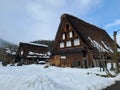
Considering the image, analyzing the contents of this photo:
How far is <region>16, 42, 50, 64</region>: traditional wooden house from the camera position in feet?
176

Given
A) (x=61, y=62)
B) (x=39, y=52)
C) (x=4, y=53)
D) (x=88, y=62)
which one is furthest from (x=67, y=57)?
(x=4, y=53)

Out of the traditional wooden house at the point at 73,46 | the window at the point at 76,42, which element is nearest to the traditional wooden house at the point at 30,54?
the traditional wooden house at the point at 73,46

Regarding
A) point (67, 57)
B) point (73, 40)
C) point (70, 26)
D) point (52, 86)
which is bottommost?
point (52, 86)

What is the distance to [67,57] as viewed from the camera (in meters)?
35.2

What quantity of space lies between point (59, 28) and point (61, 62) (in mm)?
7199

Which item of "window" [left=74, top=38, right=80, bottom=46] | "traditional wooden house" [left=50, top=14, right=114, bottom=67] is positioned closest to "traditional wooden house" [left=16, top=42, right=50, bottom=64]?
"traditional wooden house" [left=50, top=14, right=114, bottom=67]

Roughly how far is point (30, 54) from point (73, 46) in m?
22.6

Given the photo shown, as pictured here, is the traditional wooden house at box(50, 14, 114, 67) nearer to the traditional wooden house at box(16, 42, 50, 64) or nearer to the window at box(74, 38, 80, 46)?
the window at box(74, 38, 80, 46)

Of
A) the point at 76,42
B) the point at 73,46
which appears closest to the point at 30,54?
the point at 73,46

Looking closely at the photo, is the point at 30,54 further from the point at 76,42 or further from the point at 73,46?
the point at 76,42

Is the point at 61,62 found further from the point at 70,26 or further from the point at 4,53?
the point at 4,53

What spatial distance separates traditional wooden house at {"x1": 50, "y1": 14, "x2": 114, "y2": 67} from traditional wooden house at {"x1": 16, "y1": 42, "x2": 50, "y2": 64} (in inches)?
669

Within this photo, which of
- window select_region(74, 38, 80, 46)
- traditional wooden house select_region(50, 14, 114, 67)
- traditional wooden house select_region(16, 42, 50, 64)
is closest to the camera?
traditional wooden house select_region(50, 14, 114, 67)

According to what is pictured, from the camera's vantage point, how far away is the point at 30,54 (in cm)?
5400
